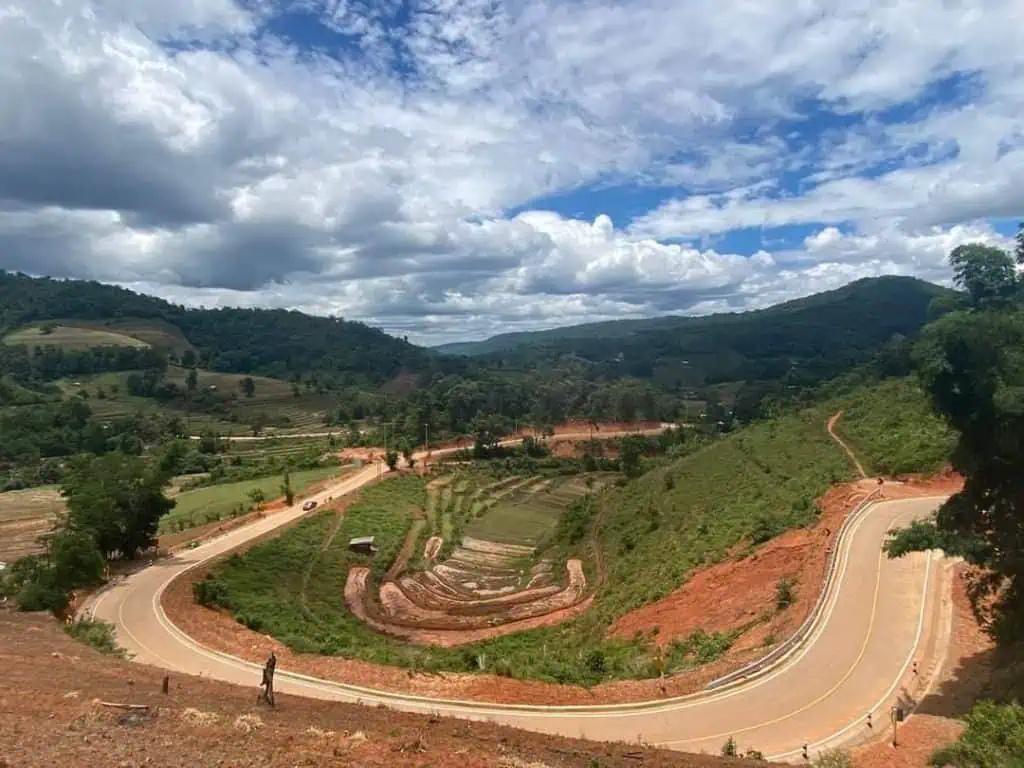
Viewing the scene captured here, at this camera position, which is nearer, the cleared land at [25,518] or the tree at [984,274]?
the tree at [984,274]

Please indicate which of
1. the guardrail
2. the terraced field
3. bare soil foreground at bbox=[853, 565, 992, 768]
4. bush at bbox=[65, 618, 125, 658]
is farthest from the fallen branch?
the terraced field

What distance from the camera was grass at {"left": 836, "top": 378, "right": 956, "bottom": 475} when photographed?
3975cm

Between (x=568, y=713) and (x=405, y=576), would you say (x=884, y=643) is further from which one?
(x=405, y=576)

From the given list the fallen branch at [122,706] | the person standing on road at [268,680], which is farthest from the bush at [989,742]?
the fallen branch at [122,706]

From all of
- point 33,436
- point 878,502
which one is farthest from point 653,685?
point 33,436

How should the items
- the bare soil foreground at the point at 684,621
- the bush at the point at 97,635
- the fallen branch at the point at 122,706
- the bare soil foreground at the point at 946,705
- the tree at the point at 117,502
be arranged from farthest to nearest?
the tree at the point at 117,502 → the bush at the point at 97,635 → the bare soil foreground at the point at 684,621 → the bare soil foreground at the point at 946,705 → the fallen branch at the point at 122,706

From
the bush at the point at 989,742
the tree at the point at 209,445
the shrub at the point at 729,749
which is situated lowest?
the tree at the point at 209,445

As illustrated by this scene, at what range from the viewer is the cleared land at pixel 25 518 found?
56844 mm

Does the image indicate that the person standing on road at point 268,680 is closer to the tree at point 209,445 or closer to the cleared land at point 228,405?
the tree at point 209,445

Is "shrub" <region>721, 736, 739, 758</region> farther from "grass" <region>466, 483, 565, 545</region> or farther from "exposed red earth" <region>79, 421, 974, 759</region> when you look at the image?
"grass" <region>466, 483, 565, 545</region>

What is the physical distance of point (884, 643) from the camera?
21125 millimetres

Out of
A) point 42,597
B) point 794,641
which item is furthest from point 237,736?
point 42,597

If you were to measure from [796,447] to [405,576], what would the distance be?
31.2m

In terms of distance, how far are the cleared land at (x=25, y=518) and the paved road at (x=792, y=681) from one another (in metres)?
33.7
